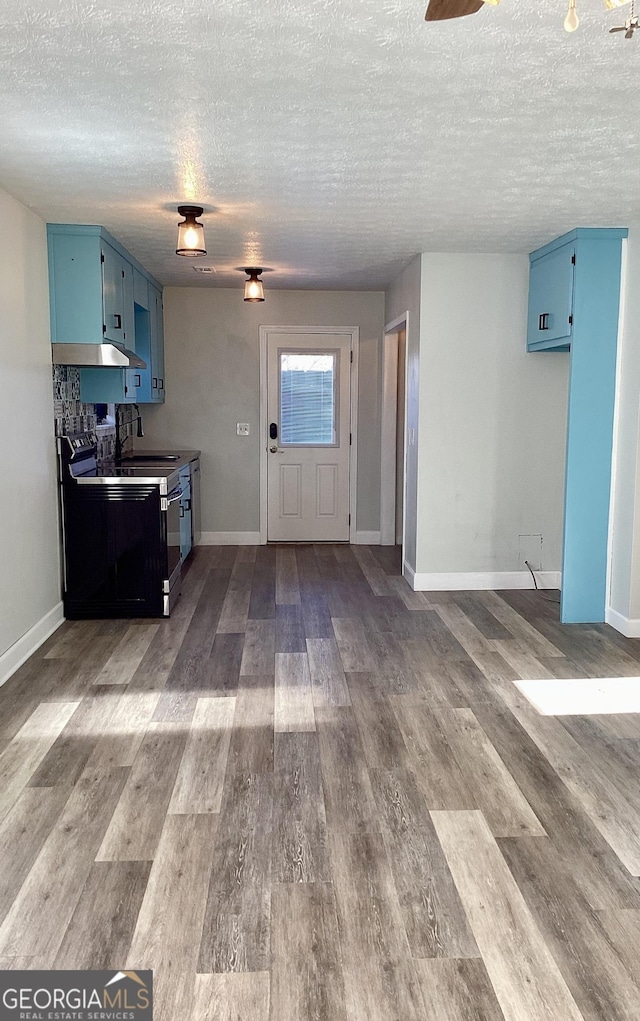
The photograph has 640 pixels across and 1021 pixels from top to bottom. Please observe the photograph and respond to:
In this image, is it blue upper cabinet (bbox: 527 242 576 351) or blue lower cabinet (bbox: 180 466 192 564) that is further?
blue lower cabinet (bbox: 180 466 192 564)

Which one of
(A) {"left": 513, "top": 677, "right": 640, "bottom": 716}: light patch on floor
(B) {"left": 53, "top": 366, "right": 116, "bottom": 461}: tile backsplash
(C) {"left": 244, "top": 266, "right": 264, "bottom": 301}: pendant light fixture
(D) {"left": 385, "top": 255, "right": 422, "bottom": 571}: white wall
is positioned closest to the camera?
(A) {"left": 513, "top": 677, "right": 640, "bottom": 716}: light patch on floor

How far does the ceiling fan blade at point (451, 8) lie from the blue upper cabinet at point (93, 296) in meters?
3.49

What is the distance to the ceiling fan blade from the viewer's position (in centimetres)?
150

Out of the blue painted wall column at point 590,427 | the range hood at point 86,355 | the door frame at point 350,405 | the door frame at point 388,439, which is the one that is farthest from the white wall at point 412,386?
the range hood at point 86,355

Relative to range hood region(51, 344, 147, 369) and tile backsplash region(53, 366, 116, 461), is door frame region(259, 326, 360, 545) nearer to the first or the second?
tile backsplash region(53, 366, 116, 461)

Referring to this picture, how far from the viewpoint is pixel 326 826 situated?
8.66 feet

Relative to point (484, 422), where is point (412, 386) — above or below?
above

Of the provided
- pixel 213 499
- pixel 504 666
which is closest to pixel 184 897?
pixel 504 666

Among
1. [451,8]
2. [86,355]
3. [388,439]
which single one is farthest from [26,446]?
[388,439]

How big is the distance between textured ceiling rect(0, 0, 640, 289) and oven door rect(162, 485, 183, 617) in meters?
1.70

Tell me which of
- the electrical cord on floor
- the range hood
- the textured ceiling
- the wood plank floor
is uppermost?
the textured ceiling

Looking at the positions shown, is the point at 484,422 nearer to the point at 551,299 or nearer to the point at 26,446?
the point at 551,299

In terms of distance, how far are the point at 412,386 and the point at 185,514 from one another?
1.99 metres

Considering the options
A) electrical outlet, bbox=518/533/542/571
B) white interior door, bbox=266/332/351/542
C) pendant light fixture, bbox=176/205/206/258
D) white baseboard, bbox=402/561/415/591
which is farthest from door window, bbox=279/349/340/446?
pendant light fixture, bbox=176/205/206/258
